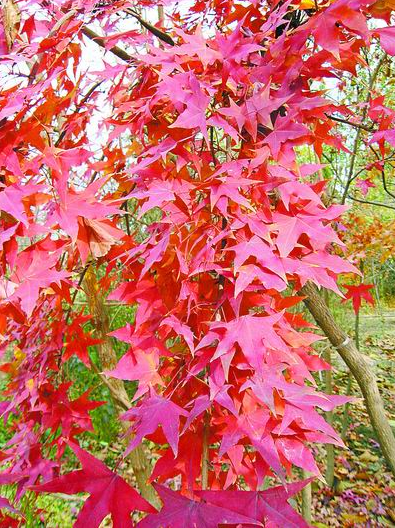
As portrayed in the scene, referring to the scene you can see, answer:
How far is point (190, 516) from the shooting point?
0.54 meters

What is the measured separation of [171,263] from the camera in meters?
0.80

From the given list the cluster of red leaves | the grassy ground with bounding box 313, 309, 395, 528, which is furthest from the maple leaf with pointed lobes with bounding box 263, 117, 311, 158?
the grassy ground with bounding box 313, 309, 395, 528

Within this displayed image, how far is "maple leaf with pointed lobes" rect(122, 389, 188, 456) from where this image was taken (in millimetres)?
577

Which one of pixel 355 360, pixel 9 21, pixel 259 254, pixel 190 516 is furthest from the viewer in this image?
pixel 355 360

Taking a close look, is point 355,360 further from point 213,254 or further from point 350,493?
point 350,493

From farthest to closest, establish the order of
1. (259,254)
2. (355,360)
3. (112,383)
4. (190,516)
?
1. (112,383)
2. (355,360)
3. (259,254)
4. (190,516)

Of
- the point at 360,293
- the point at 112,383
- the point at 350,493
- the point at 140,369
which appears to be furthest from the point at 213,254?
the point at 350,493

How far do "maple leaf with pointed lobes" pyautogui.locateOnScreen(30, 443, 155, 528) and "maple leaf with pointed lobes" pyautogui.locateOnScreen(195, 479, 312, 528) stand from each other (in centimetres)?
10

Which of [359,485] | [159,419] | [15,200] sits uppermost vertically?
[15,200]

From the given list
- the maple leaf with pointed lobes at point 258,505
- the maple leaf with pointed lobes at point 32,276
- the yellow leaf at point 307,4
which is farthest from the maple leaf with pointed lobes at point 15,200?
the yellow leaf at point 307,4

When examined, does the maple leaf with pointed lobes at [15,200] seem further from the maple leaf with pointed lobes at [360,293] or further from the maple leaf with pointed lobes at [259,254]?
the maple leaf with pointed lobes at [360,293]

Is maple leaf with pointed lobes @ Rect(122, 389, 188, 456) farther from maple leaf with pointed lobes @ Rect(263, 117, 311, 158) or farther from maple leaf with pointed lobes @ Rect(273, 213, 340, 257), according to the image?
maple leaf with pointed lobes @ Rect(263, 117, 311, 158)

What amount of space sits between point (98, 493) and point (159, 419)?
0.13m

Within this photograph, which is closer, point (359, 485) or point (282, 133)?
point (282, 133)
